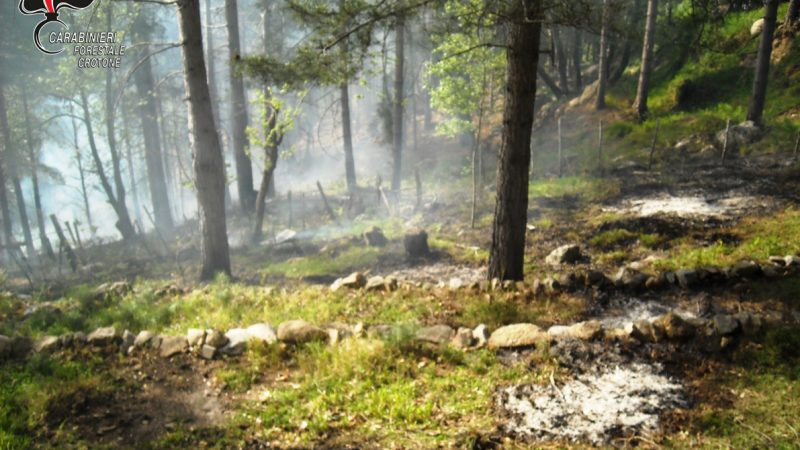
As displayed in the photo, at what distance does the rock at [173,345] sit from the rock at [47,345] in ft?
4.36

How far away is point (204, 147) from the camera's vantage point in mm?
10016

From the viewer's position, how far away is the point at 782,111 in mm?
15070

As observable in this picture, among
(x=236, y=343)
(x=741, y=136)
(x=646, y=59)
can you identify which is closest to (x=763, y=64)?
(x=741, y=136)

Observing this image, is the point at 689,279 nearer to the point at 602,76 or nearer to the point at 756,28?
the point at 602,76

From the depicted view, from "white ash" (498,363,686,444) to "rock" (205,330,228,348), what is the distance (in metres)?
3.38

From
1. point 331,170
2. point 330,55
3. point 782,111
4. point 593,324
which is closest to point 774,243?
point 593,324

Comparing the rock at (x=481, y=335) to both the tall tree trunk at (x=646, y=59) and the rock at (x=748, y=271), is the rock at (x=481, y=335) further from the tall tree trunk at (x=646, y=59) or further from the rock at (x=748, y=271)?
the tall tree trunk at (x=646, y=59)

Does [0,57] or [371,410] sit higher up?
[0,57]

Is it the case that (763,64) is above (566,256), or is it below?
above

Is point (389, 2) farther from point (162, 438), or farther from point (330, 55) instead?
point (162, 438)

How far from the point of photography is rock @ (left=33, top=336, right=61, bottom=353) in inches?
225

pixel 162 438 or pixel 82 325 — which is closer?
pixel 162 438

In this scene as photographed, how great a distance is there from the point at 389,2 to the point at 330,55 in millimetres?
1234

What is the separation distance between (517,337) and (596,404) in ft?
3.92
